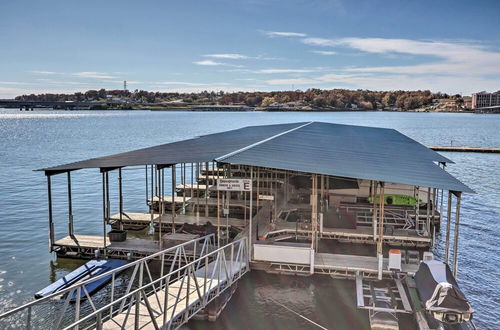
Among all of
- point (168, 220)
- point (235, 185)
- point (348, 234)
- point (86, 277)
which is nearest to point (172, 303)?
point (235, 185)

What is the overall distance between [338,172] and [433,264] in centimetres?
333

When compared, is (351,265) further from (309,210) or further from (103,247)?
(103,247)

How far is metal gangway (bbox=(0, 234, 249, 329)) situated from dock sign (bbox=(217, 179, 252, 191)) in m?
1.45

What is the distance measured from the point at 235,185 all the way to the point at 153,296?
12.6 feet

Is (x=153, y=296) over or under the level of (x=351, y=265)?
over

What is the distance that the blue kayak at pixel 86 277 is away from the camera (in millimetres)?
12874

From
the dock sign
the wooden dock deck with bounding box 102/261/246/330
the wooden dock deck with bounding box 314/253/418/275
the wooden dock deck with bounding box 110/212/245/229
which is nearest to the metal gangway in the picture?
the wooden dock deck with bounding box 102/261/246/330

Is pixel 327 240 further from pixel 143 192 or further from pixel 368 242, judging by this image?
pixel 143 192

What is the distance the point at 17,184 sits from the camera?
1371 inches

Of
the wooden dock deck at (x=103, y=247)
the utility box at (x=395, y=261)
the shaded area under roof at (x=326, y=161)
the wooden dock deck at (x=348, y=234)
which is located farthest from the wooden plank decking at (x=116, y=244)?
the utility box at (x=395, y=261)

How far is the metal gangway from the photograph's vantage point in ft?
26.7

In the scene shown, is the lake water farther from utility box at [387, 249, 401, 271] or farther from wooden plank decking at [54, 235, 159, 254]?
utility box at [387, 249, 401, 271]

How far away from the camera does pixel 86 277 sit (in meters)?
13.4

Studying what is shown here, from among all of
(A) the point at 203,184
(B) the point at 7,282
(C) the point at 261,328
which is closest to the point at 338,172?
(C) the point at 261,328
